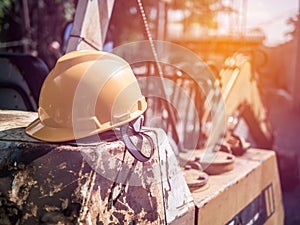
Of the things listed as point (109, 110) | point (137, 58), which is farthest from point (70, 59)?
point (137, 58)

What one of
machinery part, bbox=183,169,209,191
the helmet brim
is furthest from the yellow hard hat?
machinery part, bbox=183,169,209,191

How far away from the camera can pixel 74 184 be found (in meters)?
1.28

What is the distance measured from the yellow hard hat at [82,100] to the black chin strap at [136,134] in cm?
3

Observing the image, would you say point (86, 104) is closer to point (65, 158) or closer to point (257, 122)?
point (65, 158)

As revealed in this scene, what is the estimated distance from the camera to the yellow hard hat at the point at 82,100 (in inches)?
54.1

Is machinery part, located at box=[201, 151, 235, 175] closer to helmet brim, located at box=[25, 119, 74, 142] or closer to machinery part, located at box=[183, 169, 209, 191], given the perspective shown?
machinery part, located at box=[183, 169, 209, 191]

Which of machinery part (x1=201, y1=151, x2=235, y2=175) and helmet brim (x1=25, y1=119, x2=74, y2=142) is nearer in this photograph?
helmet brim (x1=25, y1=119, x2=74, y2=142)

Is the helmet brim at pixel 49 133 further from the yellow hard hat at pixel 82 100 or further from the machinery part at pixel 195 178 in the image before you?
the machinery part at pixel 195 178

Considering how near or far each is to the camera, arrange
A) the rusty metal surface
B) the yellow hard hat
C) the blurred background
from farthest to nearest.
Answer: the blurred background
the yellow hard hat
the rusty metal surface

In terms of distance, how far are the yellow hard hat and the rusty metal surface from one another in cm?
6

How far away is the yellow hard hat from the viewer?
137 centimetres

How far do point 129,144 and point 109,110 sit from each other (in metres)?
0.13

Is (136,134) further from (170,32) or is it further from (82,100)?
(170,32)

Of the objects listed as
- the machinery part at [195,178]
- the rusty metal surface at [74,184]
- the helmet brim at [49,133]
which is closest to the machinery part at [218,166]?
the machinery part at [195,178]
